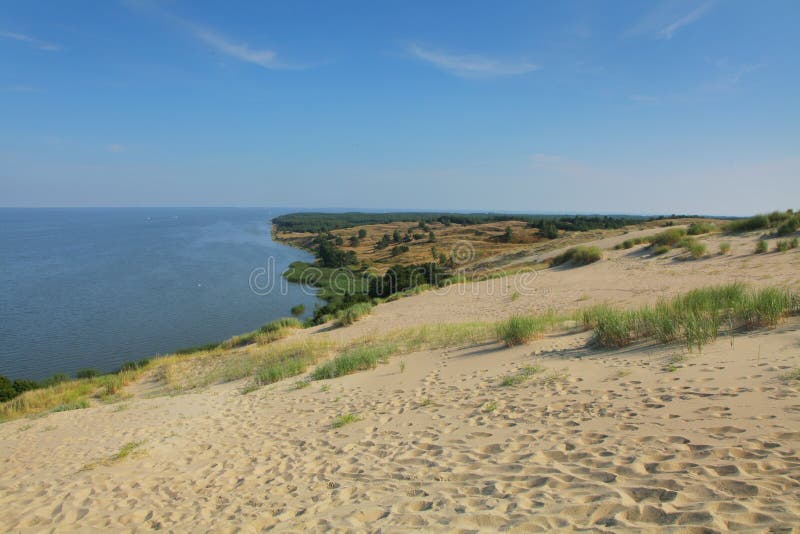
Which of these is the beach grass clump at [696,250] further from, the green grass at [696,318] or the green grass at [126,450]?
the green grass at [126,450]

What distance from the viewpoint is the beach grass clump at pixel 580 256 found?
82.6ft

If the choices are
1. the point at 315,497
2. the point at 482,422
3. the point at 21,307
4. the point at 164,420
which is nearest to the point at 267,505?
the point at 315,497

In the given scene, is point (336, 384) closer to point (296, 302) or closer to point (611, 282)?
point (611, 282)

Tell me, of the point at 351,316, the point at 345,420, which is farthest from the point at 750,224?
the point at 345,420

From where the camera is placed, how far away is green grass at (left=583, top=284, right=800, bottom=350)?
743 cm

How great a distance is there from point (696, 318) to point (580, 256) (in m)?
18.8

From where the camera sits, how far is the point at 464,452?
4879mm

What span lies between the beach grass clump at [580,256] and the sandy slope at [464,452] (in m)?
17.4

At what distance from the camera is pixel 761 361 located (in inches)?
231

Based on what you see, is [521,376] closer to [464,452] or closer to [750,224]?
[464,452]

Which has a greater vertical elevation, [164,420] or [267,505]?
[267,505]

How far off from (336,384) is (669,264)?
17693 millimetres

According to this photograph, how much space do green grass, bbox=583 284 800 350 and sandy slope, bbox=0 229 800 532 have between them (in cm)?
39

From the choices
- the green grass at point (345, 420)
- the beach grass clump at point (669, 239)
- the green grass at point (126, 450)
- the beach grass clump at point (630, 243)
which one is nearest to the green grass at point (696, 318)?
the green grass at point (345, 420)
